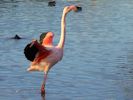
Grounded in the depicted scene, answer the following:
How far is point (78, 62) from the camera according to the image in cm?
1834

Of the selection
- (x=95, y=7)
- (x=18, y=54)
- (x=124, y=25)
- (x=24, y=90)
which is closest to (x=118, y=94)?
(x=24, y=90)

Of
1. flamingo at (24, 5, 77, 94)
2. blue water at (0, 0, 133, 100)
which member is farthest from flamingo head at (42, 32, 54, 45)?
blue water at (0, 0, 133, 100)

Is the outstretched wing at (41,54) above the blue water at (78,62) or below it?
above

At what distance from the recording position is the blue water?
13736 mm

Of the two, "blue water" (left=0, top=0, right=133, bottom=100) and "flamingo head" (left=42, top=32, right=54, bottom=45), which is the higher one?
"flamingo head" (left=42, top=32, right=54, bottom=45)

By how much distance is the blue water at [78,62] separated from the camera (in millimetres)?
13736

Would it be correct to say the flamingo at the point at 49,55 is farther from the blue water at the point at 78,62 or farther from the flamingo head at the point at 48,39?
the blue water at the point at 78,62

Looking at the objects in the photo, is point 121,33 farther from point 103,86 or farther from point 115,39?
point 103,86

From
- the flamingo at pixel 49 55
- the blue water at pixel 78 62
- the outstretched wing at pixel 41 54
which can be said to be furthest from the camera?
the blue water at pixel 78 62

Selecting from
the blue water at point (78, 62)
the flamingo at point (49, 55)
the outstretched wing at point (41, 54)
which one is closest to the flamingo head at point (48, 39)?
the flamingo at point (49, 55)

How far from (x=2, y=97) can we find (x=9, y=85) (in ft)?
4.91

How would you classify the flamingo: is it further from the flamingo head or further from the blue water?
the blue water

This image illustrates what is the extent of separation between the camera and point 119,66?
1777cm

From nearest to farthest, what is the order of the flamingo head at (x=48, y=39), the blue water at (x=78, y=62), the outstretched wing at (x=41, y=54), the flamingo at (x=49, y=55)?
the outstretched wing at (x=41, y=54) < the flamingo at (x=49, y=55) < the flamingo head at (x=48, y=39) < the blue water at (x=78, y=62)
